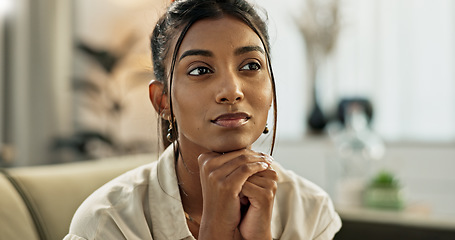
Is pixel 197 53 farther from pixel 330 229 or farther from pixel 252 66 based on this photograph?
pixel 330 229

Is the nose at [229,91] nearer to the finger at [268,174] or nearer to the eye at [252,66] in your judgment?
the eye at [252,66]

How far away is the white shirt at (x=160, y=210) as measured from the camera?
1.05 meters

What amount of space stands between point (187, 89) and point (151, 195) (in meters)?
0.27

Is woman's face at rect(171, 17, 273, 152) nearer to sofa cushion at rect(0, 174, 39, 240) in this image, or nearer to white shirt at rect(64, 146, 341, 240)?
white shirt at rect(64, 146, 341, 240)

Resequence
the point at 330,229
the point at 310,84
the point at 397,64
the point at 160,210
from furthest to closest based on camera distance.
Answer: the point at 310,84
the point at 397,64
the point at 330,229
the point at 160,210

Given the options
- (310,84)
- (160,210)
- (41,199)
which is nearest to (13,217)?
(41,199)

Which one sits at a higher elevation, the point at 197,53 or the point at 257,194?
the point at 197,53

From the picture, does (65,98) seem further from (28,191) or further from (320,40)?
(28,191)

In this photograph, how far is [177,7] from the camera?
43.3 inches

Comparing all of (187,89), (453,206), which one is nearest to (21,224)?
(187,89)

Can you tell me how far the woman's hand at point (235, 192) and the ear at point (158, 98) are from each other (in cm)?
19

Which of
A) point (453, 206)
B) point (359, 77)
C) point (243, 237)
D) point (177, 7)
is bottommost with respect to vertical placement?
point (453, 206)

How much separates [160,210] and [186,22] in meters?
0.41

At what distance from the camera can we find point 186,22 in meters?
1.06
